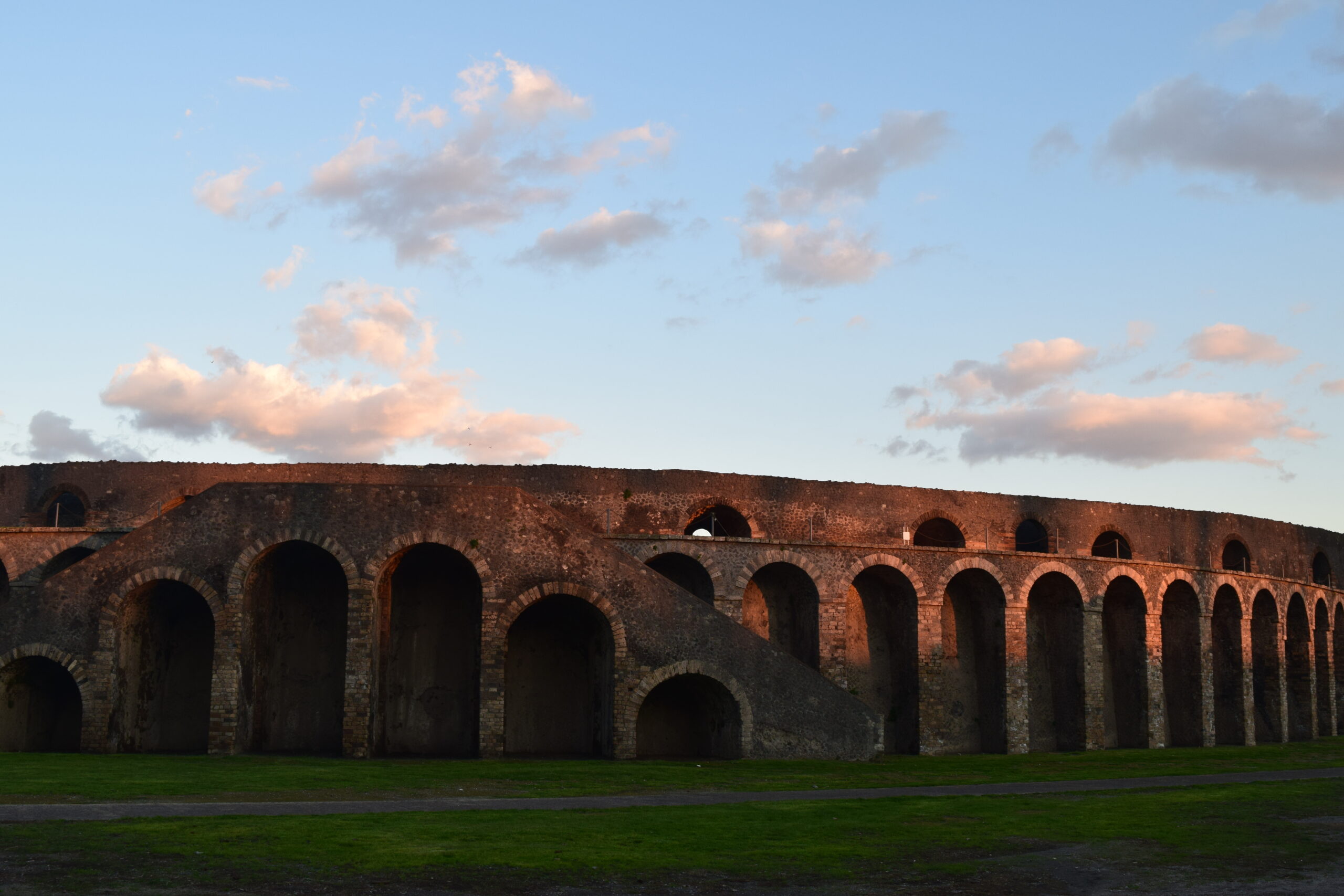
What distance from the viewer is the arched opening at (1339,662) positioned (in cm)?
3675

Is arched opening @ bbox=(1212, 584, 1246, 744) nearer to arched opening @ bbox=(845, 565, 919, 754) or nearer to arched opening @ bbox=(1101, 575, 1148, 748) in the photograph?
arched opening @ bbox=(1101, 575, 1148, 748)

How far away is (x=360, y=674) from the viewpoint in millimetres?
20422

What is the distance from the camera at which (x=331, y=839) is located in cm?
1012

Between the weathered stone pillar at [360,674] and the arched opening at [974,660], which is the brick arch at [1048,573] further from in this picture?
the weathered stone pillar at [360,674]

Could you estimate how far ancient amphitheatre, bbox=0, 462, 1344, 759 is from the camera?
20.7m

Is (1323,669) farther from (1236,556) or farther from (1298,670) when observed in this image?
(1236,556)

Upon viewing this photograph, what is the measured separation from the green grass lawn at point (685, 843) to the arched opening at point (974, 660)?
41.7ft

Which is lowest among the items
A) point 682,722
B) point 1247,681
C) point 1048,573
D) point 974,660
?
point 682,722

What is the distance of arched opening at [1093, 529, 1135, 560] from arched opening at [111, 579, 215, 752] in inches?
782

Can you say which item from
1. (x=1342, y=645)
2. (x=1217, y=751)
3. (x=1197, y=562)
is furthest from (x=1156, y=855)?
(x=1342, y=645)

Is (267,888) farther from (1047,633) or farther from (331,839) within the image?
(1047,633)

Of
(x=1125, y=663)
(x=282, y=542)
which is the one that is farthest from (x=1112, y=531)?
(x=282, y=542)

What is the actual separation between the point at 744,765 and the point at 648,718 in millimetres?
4112

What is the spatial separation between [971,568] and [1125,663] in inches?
222
